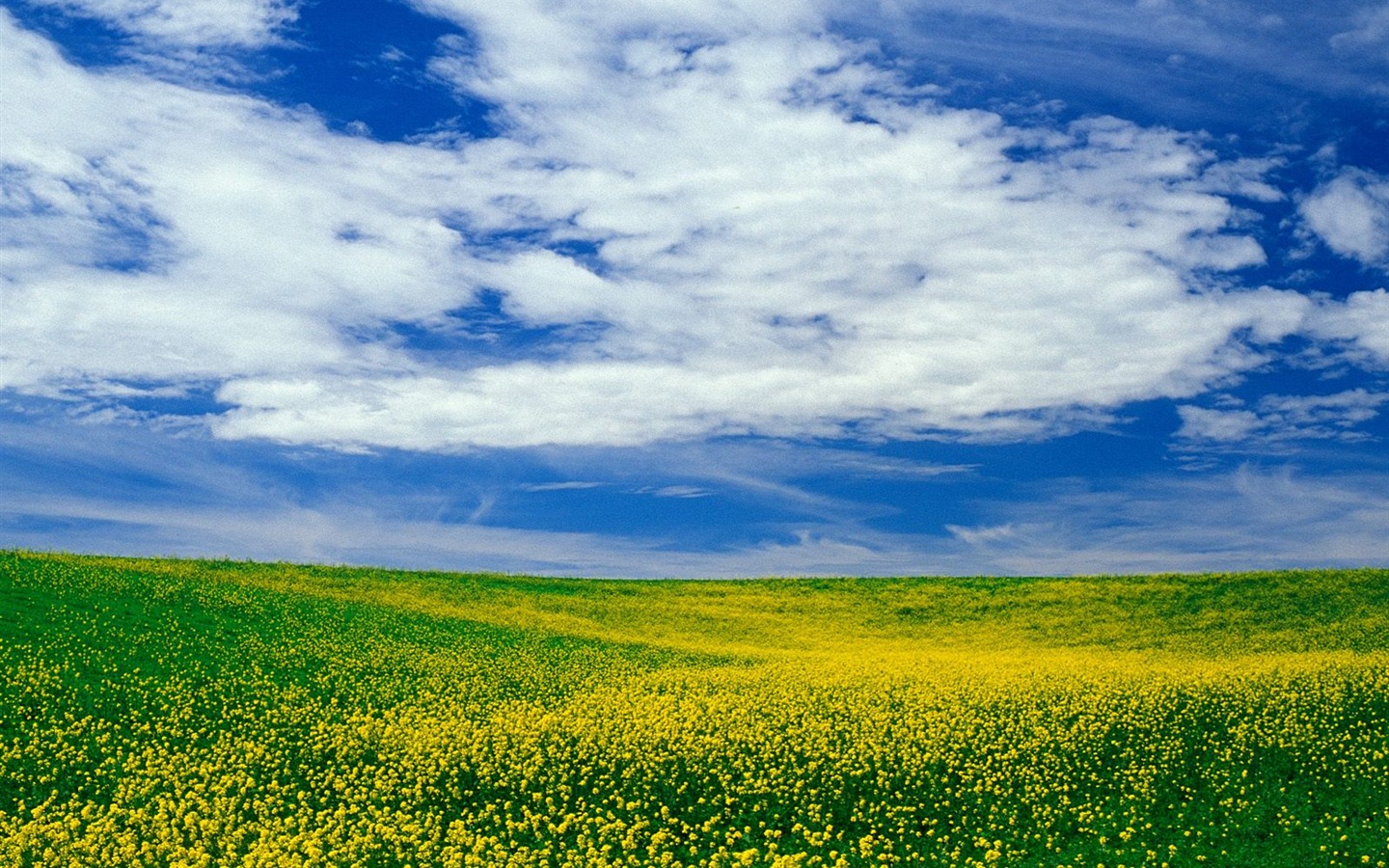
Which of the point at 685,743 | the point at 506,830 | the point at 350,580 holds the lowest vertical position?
the point at 506,830

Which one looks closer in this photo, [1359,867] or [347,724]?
[1359,867]

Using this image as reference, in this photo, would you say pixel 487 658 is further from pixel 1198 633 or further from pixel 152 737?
pixel 1198 633

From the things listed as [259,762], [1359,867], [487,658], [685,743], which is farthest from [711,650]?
[1359,867]

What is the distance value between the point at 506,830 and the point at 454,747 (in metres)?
4.63

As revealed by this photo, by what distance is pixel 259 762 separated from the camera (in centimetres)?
2225

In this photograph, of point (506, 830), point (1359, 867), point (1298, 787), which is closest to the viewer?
point (1359, 867)

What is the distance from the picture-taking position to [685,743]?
22.8m

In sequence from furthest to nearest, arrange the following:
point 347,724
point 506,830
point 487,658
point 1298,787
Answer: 1. point 487,658
2. point 347,724
3. point 1298,787
4. point 506,830

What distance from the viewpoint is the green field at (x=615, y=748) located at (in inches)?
709

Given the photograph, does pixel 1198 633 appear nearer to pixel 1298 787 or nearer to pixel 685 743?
pixel 1298 787

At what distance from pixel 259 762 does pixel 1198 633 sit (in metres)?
44.4

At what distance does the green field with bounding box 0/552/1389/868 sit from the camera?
709 inches

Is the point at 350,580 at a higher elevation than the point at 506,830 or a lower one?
higher

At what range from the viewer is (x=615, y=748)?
22688 millimetres
